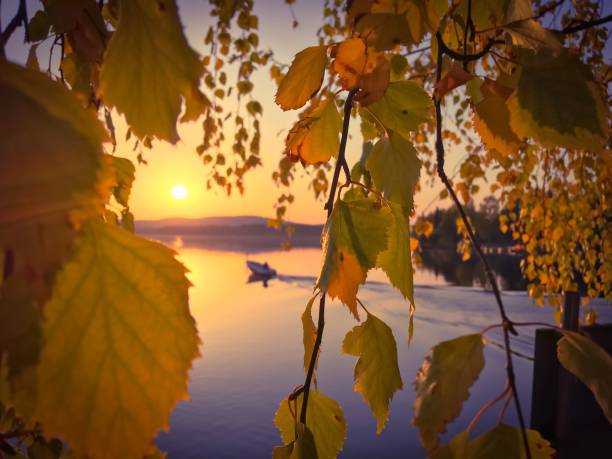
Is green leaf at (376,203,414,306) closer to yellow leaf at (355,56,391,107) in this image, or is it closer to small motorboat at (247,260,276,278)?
yellow leaf at (355,56,391,107)

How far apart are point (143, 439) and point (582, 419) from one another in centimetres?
313

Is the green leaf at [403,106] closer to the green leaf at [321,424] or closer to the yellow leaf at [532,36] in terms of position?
the yellow leaf at [532,36]

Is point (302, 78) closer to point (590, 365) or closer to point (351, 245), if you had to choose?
point (351, 245)

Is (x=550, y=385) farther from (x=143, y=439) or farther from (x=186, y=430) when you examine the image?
(x=186, y=430)

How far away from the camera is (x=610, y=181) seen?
2.46 metres

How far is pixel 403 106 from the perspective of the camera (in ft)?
1.22

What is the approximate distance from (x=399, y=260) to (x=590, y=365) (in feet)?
0.50

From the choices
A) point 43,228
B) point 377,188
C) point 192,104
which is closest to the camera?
point 43,228

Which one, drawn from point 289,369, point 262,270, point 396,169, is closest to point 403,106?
point 396,169

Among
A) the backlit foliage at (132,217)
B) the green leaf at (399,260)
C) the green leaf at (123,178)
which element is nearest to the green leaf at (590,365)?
the backlit foliage at (132,217)

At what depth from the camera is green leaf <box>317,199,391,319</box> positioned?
0.26m

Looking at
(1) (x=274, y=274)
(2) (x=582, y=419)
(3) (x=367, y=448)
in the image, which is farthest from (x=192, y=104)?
(1) (x=274, y=274)

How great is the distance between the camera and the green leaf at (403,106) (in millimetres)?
367

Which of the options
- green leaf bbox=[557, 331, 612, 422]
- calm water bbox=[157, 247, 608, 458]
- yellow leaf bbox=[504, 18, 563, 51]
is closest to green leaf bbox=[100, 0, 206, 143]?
yellow leaf bbox=[504, 18, 563, 51]
